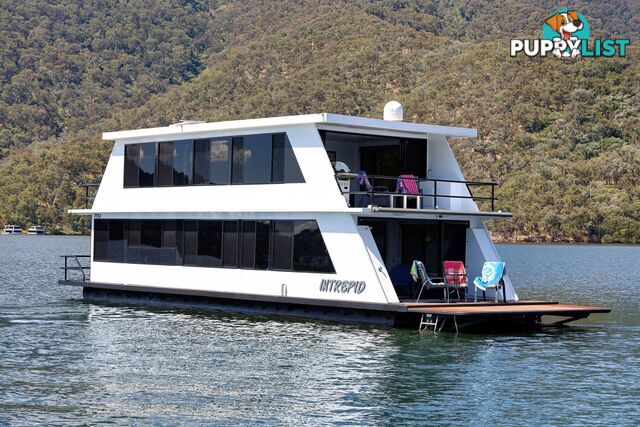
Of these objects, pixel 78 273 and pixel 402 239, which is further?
pixel 78 273

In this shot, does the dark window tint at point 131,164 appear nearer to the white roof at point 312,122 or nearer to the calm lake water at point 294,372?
the white roof at point 312,122

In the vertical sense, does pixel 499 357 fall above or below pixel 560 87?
below

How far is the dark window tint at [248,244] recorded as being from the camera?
2717 centimetres

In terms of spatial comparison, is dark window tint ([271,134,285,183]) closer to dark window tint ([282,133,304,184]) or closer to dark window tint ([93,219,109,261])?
dark window tint ([282,133,304,184])

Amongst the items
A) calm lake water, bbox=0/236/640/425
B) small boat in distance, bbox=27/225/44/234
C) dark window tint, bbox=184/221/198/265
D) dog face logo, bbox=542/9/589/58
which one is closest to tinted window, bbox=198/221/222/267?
dark window tint, bbox=184/221/198/265

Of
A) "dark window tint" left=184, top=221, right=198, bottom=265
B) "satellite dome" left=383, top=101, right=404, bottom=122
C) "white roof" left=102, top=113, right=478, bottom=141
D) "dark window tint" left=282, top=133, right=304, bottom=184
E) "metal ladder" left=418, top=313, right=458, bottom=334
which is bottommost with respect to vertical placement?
"metal ladder" left=418, top=313, right=458, bottom=334

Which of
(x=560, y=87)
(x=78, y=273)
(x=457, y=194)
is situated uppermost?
(x=560, y=87)

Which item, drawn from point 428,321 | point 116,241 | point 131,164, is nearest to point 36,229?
point 116,241

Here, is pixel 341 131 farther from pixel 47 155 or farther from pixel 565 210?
pixel 47 155

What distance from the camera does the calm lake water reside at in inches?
645

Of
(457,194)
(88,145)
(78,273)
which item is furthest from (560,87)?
(457,194)

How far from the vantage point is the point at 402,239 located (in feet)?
90.4

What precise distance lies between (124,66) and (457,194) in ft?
559

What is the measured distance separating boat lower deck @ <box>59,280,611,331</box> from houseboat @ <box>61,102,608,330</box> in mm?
35
